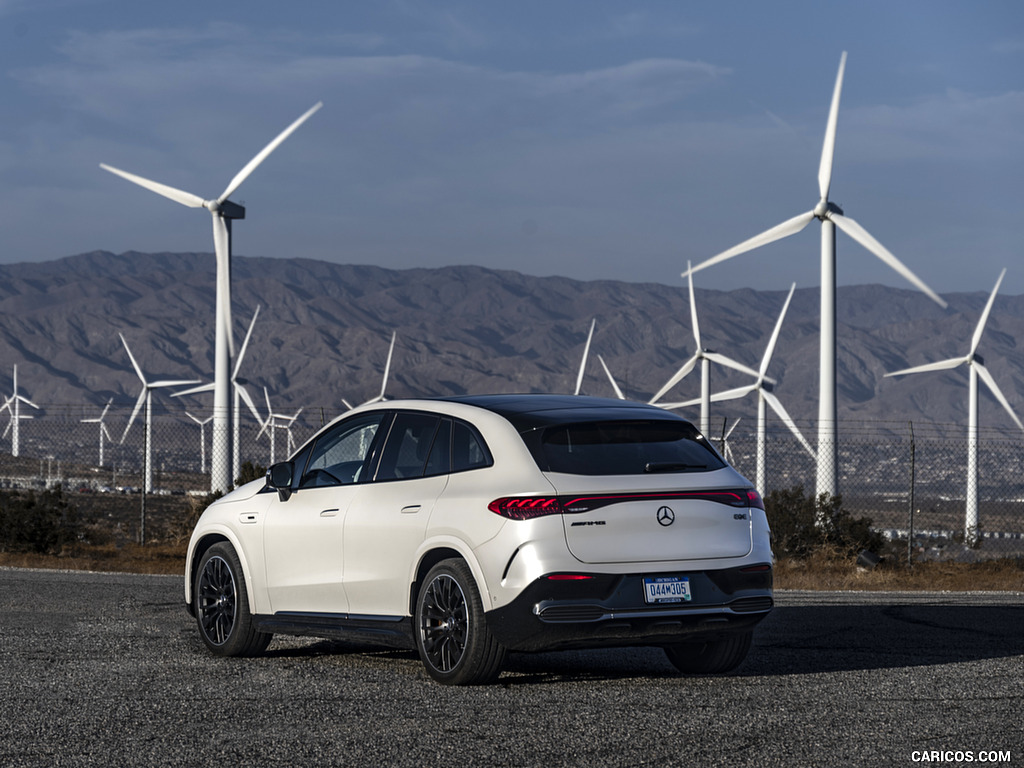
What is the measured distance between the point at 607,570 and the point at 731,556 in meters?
0.84

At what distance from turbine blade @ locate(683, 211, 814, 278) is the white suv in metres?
27.0

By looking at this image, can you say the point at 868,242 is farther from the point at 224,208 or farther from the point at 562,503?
the point at 562,503

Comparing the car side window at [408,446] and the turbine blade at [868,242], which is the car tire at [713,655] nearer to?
the car side window at [408,446]

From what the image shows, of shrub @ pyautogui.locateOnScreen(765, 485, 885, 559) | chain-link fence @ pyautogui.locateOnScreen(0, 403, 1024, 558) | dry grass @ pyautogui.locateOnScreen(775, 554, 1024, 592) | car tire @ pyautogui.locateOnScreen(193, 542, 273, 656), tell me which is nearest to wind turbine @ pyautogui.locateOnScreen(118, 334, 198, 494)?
chain-link fence @ pyautogui.locateOnScreen(0, 403, 1024, 558)

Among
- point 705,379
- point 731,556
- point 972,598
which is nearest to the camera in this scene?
point 731,556

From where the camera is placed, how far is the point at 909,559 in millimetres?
20078

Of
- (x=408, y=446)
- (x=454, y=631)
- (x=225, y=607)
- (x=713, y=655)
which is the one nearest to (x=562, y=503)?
(x=454, y=631)

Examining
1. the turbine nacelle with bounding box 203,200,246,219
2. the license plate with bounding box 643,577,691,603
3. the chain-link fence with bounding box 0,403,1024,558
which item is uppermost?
the turbine nacelle with bounding box 203,200,246,219

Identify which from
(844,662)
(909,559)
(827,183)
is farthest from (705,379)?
(844,662)

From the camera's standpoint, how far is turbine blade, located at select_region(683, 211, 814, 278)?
35.2 m

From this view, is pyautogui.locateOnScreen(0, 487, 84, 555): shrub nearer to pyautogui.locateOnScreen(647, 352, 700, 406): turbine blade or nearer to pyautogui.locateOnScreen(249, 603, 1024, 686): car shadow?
pyautogui.locateOnScreen(249, 603, 1024, 686): car shadow

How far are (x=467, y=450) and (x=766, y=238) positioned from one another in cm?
2882

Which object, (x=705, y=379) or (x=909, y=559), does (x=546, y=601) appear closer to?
(x=909, y=559)

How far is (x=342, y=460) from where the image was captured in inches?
402
